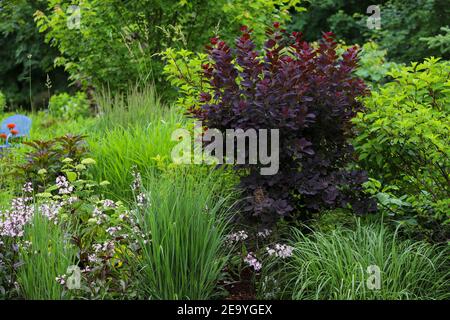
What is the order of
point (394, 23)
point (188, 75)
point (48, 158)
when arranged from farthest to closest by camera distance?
point (394, 23) → point (48, 158) → point (188, 75)

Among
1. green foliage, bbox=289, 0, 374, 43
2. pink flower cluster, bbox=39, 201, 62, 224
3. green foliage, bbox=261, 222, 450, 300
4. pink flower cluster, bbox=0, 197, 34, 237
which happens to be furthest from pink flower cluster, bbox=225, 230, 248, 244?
green foliage, bbox=289, 0, 374, 43

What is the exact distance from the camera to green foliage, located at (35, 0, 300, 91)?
823 cm

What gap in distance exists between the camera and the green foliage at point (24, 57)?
13.5m

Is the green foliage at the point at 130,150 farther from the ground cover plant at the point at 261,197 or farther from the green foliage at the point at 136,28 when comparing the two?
the green foliage at the point at 136,28

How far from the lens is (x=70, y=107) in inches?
430

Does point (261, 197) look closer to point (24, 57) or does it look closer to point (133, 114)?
point (133, 114)

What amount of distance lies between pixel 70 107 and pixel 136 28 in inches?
108

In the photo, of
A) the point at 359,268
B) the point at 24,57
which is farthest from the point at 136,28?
the point at 24,57

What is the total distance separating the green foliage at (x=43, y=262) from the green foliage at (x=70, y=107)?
6298 millimetres

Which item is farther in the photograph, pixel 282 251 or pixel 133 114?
pixel 133 114

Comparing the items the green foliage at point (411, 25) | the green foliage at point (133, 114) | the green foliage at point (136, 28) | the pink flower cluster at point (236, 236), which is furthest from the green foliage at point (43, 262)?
the green foliage at point (411, 25)

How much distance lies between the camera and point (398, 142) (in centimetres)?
471
